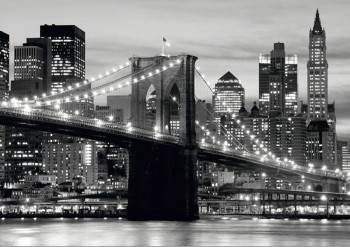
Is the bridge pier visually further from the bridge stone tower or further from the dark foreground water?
the dark foreground water

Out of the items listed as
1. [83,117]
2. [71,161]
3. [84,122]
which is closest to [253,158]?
[84,122]

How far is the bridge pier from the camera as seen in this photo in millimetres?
79250

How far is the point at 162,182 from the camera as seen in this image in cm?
7988

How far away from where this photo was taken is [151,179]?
7956 centimetres

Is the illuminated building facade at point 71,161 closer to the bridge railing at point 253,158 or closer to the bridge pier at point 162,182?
the bridge railing at point 253,158

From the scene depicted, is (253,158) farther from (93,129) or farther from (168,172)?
Result: (93,129)

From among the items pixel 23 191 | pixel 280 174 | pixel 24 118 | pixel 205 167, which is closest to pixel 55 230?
pixel 24 118

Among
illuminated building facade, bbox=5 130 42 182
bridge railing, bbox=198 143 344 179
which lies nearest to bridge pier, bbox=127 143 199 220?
bridge railing, bbox=198 143 344 179

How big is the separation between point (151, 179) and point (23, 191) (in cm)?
6450

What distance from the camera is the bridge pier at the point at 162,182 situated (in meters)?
79.2

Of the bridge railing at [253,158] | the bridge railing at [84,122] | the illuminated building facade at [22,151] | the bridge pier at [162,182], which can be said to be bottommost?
the bridge pier at [162,182]

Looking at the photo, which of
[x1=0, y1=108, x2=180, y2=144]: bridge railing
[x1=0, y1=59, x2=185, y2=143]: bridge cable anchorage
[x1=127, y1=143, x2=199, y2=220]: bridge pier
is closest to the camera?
[x1=0, y1=108, x2=180, y2=144]: bridge railing

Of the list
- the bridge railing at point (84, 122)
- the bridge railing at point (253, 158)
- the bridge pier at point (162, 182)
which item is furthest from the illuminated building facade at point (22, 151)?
the bridge railing at point (84, 122)

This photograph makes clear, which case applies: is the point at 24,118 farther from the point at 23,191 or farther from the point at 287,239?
the point at 23,191
